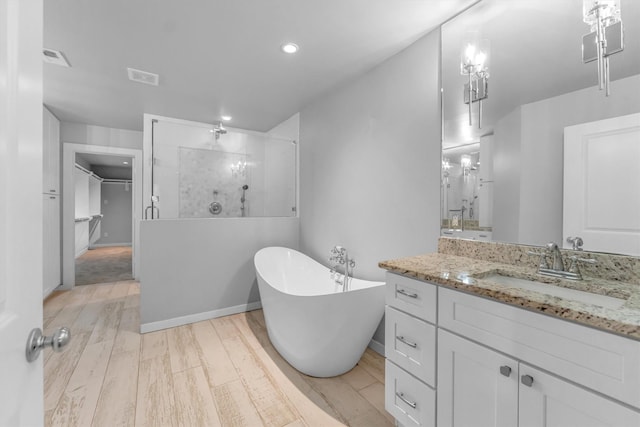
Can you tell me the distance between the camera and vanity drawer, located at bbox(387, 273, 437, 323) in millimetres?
1203

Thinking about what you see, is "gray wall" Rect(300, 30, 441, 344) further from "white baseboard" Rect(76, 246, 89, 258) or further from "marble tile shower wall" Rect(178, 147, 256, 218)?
"white baseboard" Rect(76, 246, 89, 258)

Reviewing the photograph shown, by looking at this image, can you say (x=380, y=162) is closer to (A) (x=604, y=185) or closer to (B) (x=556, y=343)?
(A) (x=604, y=185)

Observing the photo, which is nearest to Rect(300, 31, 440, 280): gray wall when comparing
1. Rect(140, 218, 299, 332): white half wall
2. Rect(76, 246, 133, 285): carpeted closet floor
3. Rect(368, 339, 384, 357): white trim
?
Rect(368, 339, 384, 357): white trim

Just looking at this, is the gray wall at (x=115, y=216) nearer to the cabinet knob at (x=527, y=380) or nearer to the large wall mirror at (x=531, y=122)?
the large wall mirror at (x=531, y=122)

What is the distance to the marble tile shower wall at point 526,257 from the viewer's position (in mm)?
1094

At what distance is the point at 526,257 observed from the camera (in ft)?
4.51

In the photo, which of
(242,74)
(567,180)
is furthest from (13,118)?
(242,74)

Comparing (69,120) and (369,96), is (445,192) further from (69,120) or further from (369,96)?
(69,120)

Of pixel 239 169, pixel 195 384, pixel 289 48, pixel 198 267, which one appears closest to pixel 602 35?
pixel 289 48

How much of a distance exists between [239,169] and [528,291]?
10.0 ft

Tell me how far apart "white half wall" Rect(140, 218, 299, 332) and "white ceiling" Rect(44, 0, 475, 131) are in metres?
1.39

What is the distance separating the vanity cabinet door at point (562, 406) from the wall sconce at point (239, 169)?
3112mm

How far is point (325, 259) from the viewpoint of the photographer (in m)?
2.94

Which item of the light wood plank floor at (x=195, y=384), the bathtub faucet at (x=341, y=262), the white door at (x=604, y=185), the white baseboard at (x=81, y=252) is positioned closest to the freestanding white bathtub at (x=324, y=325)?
the light wood plank floor at (x=195, y=384)
